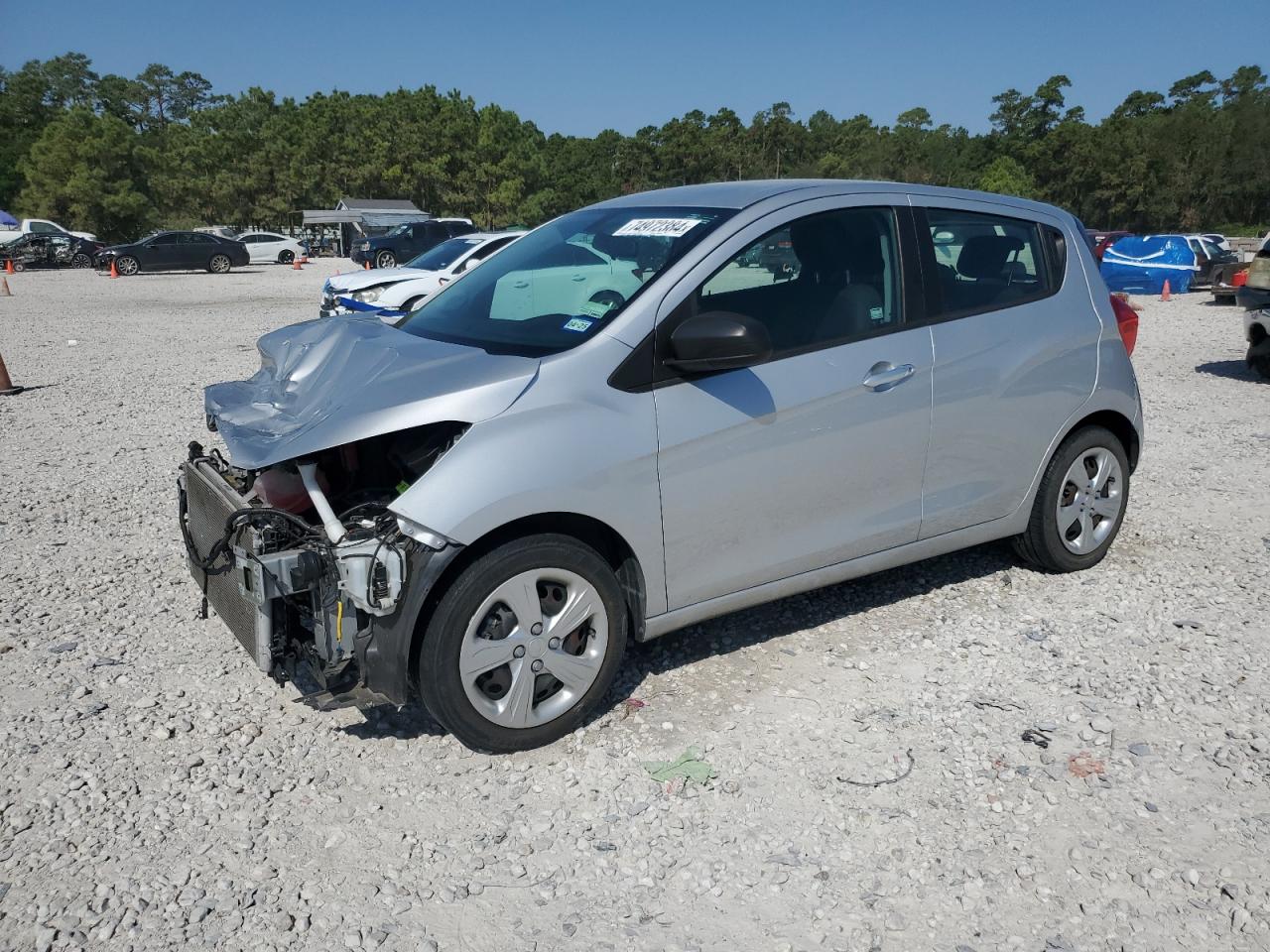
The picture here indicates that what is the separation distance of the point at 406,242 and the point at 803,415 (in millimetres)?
31478

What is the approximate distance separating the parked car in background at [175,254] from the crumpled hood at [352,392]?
34.9 m

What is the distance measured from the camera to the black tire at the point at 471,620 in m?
3.45

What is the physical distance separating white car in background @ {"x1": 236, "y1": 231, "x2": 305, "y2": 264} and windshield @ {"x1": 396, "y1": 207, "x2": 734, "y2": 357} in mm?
42860

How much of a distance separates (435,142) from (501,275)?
65961mm

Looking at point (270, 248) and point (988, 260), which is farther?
point (270, 248)

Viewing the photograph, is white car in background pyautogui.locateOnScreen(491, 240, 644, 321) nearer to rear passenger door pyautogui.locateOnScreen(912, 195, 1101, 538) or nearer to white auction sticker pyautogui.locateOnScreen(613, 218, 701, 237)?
white auction sticker pyautogui.locateOnScreen(613, 218, 701, 237)

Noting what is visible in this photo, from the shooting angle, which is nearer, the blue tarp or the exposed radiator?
the exposed radiator

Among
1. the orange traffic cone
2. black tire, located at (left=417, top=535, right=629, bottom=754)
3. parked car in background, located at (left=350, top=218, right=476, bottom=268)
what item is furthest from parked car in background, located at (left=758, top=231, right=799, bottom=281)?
parked car in background, located at (left=350, top=218, right=476, bottom=268)

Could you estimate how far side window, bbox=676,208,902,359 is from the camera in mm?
4062

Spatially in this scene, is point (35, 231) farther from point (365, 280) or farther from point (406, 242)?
point (365, 280)

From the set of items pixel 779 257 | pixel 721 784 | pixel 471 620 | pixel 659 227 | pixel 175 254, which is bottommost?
pixel 721 784

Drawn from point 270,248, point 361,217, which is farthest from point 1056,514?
point 361,217

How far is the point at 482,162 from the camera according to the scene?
6656 cm

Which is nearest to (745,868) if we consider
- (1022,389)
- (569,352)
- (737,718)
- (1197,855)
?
(737,718)
